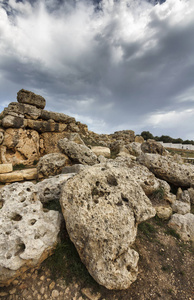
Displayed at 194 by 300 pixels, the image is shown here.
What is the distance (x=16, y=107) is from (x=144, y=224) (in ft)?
34.5

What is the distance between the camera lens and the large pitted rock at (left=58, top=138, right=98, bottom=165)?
22.1 ft

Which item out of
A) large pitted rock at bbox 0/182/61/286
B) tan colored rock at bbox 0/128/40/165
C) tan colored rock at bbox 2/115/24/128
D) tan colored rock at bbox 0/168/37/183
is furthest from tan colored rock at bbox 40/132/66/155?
large pitted rock at bbox 0/182/61/286

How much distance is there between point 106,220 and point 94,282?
3.31 ft

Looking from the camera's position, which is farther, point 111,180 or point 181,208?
point 181,208

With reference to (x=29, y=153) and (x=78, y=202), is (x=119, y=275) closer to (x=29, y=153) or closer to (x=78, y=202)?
(x=78, y=202)

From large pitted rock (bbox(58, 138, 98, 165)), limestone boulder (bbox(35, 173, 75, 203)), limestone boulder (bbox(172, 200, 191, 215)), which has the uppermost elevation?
large pitted rock (bbox(58, 138, 98, 165))

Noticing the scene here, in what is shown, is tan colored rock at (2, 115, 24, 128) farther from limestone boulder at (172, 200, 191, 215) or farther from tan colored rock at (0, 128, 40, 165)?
limestone boulder at (172, 200, 191, 215)

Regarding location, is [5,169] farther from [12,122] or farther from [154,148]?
[154,148]

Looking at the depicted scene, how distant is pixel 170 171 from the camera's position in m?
5.88

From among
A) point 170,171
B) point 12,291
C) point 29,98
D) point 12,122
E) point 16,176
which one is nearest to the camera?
point 12,291

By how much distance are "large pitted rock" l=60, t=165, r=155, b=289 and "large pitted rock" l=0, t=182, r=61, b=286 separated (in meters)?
0.45

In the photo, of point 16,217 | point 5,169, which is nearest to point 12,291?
point 16,217

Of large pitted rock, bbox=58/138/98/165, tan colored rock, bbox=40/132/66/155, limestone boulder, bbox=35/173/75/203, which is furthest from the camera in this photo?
tan colored rock, bbox=40/132/66/155

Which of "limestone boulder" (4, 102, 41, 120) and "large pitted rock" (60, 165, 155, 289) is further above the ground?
"limestone boulder" (4, 102, 41, 120)
